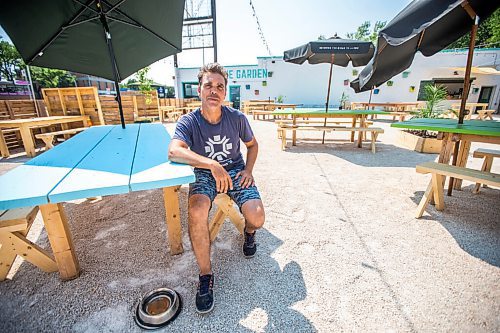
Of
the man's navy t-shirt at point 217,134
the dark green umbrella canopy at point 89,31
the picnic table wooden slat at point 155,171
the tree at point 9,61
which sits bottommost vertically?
the picnic table wooden slat at point 155,171

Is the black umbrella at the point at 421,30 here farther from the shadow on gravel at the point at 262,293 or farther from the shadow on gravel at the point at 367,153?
the shadow on gravel at the point at 262,293

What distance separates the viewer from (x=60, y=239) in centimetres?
156

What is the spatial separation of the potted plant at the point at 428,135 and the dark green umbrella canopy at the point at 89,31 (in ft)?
18.6

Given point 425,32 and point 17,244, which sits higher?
point 425,32

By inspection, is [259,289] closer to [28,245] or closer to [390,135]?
[28,245]

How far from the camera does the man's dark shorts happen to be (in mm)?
1743

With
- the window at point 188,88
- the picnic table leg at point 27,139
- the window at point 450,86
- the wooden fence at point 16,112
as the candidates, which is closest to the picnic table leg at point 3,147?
the wooden fence at point 16,112

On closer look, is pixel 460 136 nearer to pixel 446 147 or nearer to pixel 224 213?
pixel 446 147

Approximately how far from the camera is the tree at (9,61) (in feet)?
88.0

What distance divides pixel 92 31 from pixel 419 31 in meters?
3.82

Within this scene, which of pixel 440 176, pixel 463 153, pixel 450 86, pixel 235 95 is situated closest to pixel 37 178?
pixel 440 176

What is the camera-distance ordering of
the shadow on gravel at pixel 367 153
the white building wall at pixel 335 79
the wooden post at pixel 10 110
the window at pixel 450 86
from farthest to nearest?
the window at pixel 450 86, the white building wall at pixel 335 79, the wooden post at pixel 10 110, the shadow on gravel at pixel 367 153

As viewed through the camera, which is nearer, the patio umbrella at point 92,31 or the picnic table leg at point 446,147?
the patio umbrella at point 92,31

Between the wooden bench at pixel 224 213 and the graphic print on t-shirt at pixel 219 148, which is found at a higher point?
the graphic print on t-shirt at pixel 219 148
